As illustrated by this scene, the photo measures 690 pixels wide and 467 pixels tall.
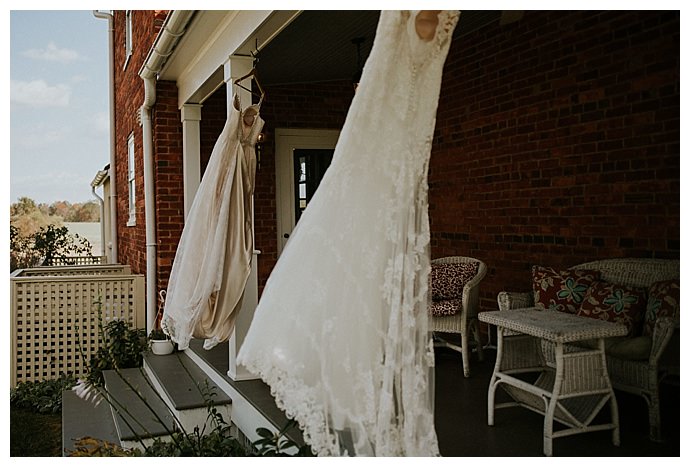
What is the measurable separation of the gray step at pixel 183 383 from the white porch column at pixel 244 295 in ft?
0.63

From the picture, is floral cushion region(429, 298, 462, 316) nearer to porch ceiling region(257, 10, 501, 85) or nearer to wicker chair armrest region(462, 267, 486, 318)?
wicker chair armrest region(462, 267, 486, 318)

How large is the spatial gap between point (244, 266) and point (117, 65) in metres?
6.98

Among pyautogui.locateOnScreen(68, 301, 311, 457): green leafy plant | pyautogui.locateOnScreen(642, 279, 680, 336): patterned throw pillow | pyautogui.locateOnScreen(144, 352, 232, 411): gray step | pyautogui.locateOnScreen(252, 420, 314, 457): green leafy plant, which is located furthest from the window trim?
pyautogui.locateOnScreen(642, 279, 680, 336): patterned throw pillow

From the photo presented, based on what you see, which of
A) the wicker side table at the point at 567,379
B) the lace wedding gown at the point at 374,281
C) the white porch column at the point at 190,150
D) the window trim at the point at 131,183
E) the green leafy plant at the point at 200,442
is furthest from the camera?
the window trim at the point at 131,183

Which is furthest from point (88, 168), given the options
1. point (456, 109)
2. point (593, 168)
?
point (593, 168)

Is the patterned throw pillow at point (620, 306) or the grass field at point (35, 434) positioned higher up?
the patterned throw pillow at point (620, 306)

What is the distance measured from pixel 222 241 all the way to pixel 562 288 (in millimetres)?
2202

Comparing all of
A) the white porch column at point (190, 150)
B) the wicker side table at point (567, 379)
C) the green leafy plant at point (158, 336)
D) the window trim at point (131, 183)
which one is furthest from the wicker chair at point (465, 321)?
the window trim at point (131, 183)

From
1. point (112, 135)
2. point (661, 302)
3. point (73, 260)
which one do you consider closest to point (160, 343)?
point (661, 302)

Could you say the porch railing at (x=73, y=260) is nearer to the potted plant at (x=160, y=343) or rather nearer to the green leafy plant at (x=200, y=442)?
the potted plant at (x=160, y=343)

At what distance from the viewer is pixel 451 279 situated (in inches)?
191

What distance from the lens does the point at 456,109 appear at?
5.95m

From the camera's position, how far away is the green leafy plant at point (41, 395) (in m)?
6.00

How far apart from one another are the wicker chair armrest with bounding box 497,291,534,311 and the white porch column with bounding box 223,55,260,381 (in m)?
1.63
